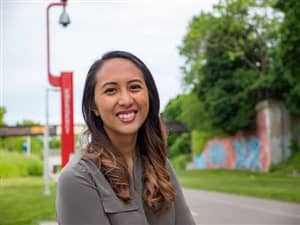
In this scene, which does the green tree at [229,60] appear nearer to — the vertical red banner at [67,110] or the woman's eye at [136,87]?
the vertical red banner at [67,110]

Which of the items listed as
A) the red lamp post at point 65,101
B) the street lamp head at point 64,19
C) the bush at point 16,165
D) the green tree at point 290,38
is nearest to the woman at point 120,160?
the bush at point 16,165

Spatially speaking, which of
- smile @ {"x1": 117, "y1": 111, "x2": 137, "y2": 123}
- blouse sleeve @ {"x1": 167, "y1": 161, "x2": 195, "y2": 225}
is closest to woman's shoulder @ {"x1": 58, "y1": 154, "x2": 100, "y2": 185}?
smile @ {"x1": 117, "y1": 111, "x2": 137, "y2": 123}

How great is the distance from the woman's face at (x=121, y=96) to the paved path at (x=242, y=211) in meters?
5.80

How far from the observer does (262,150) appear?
79.7 feet

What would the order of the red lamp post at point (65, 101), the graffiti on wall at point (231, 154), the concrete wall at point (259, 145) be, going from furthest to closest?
the graffiti on wall at point (231, 154), the concrete wall at point (259, 145), the red lamp post at point (65, 101)

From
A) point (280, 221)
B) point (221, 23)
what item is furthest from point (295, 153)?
point (280, 221)

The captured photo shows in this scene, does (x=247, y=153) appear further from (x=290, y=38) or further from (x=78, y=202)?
(x=78, y=202)

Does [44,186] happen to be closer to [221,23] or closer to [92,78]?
[92,78]

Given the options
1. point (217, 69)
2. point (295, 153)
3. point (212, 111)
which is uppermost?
point (217, 69)

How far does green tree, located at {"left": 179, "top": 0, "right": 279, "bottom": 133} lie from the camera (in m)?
23.9

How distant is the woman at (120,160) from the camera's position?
3.89 ft

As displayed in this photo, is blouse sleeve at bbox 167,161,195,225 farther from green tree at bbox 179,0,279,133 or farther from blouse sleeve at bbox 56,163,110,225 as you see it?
green tree at bbox 179,0,279,133

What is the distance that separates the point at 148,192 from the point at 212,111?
77.1ft

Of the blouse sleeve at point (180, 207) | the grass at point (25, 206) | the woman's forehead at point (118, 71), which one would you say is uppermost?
the woman's forehead at point (118, 71)
